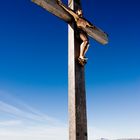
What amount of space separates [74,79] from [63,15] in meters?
1.04

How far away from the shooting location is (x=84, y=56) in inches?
144

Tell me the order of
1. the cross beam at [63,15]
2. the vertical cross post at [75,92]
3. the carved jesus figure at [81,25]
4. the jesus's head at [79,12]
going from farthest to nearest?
the jesus's head at [79,12]
the carved jesus figure at [81,25]
the cross beam at [63,15]
the vertical cross post at [75,92]

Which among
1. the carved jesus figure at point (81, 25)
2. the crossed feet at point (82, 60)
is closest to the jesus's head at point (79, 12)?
the carved jesus figure at point (81, 25)

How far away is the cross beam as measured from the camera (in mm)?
3455

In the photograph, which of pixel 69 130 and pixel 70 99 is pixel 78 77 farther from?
pixel 69 130

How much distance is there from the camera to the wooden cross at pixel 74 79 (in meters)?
3.05

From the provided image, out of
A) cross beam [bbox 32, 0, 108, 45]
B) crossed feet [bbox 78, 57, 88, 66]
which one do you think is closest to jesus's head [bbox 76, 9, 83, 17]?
cross beam [bbox 32, 0, 108, 45]

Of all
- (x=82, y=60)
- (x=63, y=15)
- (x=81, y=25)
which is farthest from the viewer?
(x=81, y=25)

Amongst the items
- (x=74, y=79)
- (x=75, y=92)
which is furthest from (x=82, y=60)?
(x=75, y=92)

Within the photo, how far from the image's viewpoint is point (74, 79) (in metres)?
3.31

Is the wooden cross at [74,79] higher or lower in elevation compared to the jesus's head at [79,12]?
lower

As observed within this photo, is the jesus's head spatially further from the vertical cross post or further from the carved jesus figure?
the vertical cross post

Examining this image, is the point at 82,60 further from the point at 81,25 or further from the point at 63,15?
the point at 63,15

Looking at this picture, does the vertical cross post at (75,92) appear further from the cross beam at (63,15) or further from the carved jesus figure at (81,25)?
the cross beam at (63,15)
